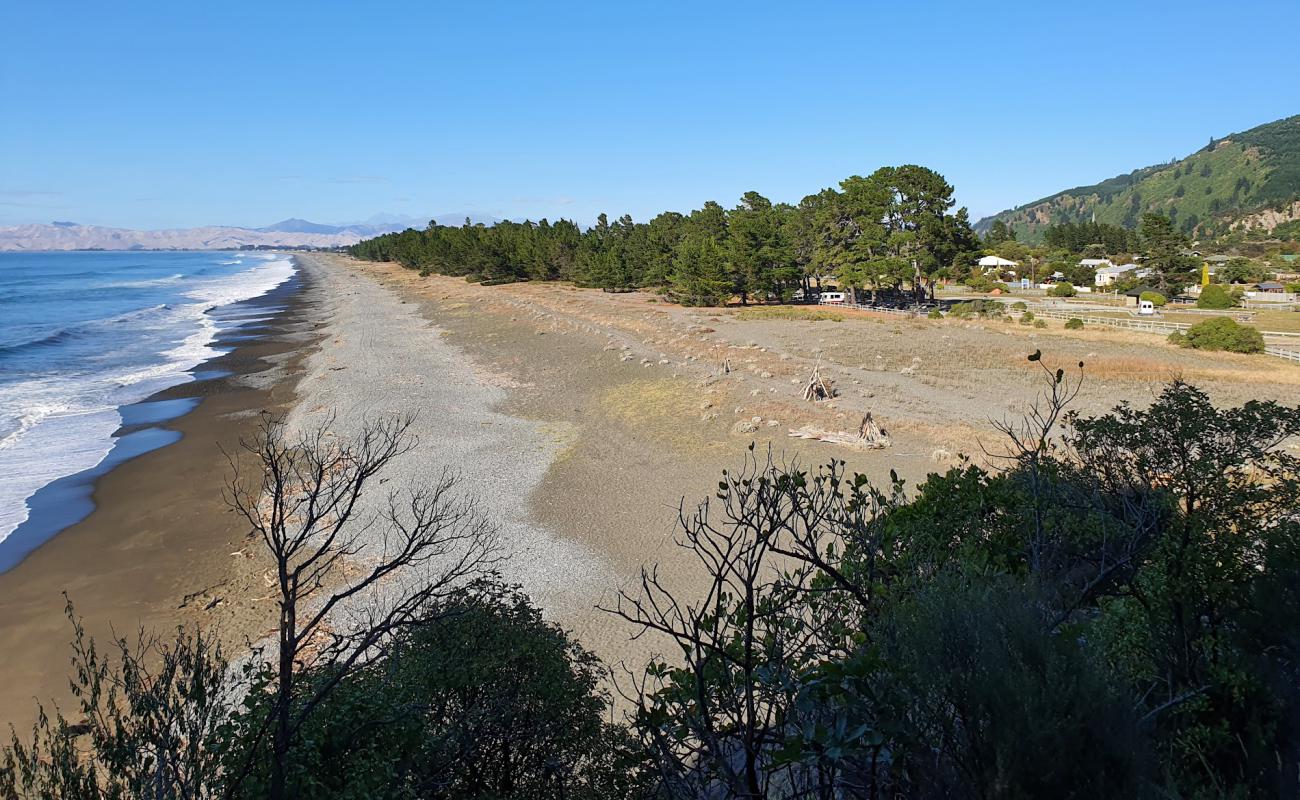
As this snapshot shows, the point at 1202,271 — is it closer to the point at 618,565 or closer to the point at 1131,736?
the point at 618,565

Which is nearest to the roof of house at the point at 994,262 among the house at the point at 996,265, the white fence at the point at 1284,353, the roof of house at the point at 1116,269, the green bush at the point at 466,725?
the house at the point at 996,265

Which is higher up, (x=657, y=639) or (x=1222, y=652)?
(x=1222, y=652)

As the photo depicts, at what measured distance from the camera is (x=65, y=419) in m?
30.8

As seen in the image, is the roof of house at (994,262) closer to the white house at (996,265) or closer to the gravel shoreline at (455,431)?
the white house at (996,265)

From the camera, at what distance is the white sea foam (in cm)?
2311

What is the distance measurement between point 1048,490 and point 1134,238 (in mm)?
100402

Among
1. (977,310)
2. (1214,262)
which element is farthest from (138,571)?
(1214,262)

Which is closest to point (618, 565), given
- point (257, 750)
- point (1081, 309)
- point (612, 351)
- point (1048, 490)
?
point (1048, 490)

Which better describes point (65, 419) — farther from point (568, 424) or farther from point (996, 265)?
point (996, 265)

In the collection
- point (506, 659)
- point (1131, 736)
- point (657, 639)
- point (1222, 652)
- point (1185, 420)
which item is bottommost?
point (657, 639)

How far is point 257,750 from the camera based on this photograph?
5.79 meters

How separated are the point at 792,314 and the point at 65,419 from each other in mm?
45714

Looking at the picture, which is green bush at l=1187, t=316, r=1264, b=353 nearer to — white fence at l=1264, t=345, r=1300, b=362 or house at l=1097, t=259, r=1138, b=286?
white fence at l=1264, t=345, r=1300, b=362

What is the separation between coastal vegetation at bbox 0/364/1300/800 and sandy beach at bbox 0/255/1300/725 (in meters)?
5.61
